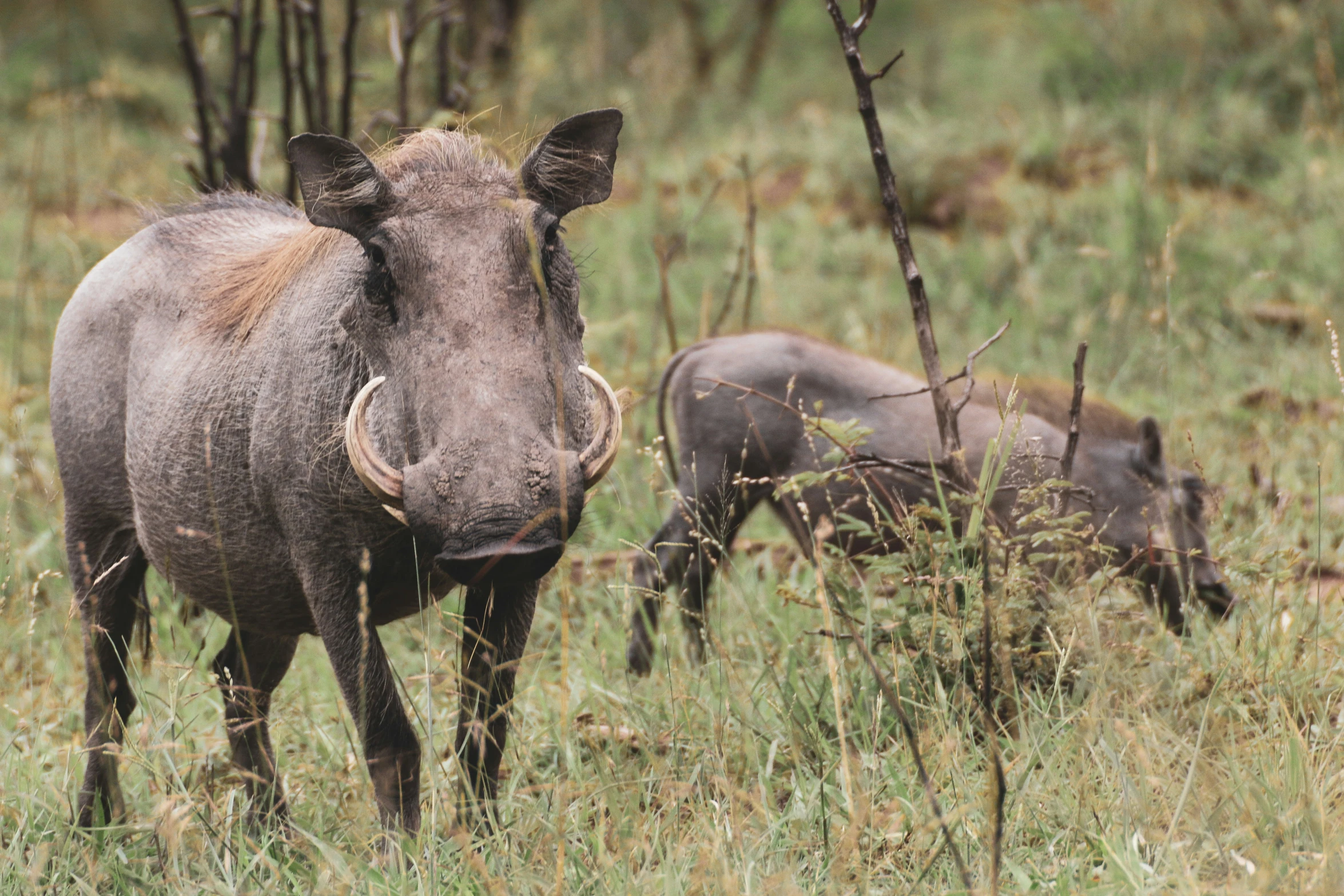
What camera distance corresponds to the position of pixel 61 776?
2824mm

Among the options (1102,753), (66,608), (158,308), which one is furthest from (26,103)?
(1102,753)

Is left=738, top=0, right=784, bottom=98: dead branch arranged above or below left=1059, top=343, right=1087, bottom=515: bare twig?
above

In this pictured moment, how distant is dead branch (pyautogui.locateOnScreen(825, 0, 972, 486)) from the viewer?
266 centimetres

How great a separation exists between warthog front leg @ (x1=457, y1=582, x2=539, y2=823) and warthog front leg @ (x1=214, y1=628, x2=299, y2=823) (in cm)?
50

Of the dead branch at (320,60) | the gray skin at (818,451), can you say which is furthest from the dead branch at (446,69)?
the gray skin at (818,451)

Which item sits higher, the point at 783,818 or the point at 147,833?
the point at 783,818

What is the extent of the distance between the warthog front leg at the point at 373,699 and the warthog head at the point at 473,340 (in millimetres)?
334

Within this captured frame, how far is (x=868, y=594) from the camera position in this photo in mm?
2801

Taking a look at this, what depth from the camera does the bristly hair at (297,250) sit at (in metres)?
2.21

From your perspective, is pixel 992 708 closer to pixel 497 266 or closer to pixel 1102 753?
pixel 1102 753

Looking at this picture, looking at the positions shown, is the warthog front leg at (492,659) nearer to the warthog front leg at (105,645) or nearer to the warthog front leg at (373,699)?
the warthog front leg at (373,699)

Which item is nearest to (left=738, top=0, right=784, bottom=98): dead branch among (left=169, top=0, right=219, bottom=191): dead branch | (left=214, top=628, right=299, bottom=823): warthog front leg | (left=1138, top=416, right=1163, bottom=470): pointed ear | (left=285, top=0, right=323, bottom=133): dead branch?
(left=285, top=0, right=323, bottom=133): dead branch

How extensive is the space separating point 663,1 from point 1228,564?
1294cm

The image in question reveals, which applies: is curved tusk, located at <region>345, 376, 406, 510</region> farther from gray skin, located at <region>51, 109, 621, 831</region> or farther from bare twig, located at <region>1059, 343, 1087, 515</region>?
bare twig, located at <region>1059, 343, 1087, 515</region>
